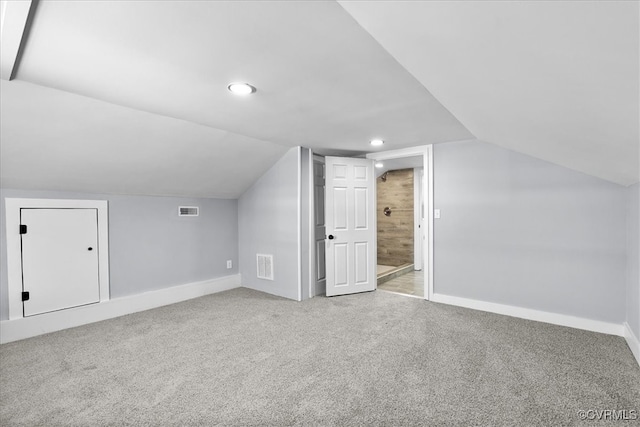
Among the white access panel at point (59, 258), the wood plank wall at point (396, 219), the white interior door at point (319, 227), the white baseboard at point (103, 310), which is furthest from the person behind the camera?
the wood plank wall at point (396, 219)

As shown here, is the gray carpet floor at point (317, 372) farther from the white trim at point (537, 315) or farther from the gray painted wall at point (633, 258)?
the gray painted wall at point (633, 258)

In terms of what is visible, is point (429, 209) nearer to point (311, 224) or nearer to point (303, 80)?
point (311, 224)

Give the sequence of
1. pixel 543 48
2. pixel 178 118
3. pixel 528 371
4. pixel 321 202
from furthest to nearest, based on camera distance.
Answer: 1. pixel 321 202
2. pixel 178 118
3. pixel 528 371
4. pixel 543 48

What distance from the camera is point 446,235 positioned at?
13.0 ft

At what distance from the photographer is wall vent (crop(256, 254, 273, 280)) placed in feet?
15.0

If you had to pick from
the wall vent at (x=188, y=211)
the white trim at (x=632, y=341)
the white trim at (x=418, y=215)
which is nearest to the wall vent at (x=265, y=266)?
the wall vent at (x=188, y=211)

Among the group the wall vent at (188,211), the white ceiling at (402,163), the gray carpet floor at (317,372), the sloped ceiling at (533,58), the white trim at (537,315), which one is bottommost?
the gray carpet floor at (317,372)

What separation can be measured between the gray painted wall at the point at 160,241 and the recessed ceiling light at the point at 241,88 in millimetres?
2396

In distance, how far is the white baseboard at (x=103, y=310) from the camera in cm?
297

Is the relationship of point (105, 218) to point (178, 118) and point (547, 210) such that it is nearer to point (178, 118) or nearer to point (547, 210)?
point (178, 118)

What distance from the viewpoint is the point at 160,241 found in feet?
13.4

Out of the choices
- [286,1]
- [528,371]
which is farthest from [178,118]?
[528,371]

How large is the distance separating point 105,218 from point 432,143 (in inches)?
159

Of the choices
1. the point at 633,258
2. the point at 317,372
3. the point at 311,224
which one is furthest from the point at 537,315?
the point at 311,224
